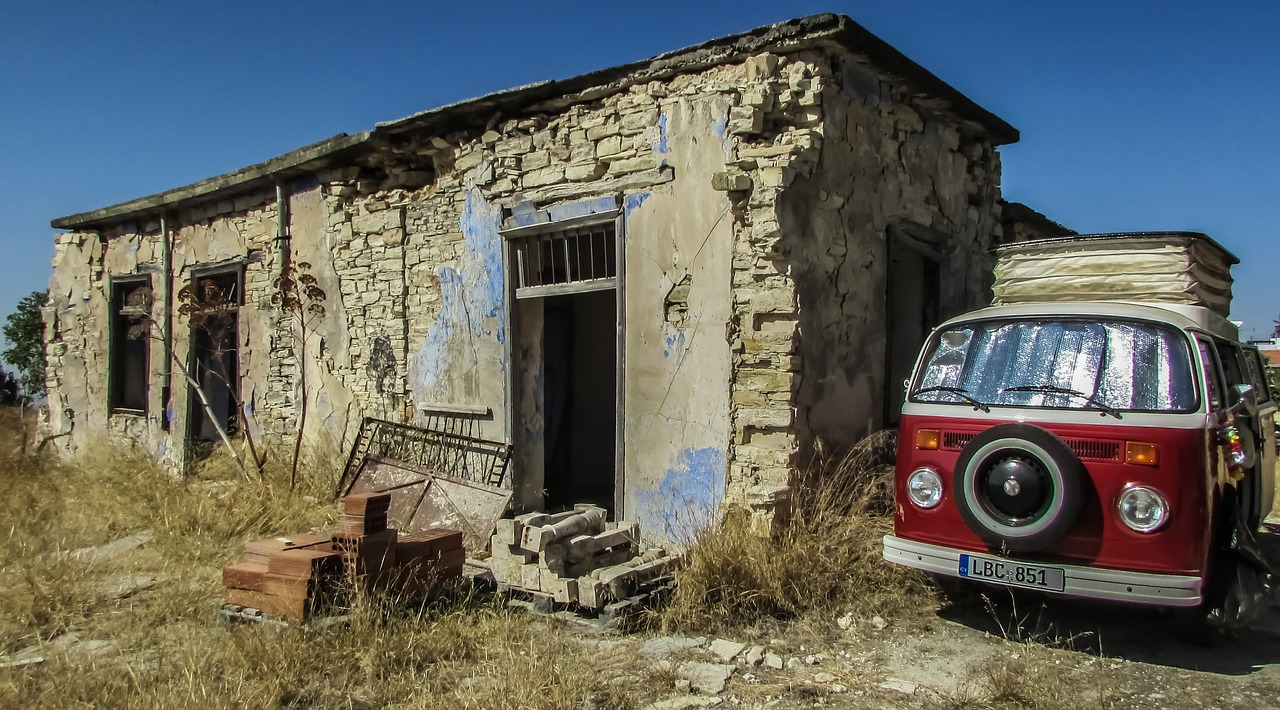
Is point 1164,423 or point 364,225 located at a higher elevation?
point 364,225

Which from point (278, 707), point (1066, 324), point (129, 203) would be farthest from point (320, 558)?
point (129, 203)

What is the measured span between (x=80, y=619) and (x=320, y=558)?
1.70 metres

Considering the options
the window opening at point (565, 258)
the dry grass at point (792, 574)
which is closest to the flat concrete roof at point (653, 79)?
the window opening at point (565, 258)

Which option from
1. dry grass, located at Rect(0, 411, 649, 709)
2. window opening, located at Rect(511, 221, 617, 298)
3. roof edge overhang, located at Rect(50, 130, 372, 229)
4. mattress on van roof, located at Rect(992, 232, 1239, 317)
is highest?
roof edge overhang, located at Rect(50, 130, 372, 229)

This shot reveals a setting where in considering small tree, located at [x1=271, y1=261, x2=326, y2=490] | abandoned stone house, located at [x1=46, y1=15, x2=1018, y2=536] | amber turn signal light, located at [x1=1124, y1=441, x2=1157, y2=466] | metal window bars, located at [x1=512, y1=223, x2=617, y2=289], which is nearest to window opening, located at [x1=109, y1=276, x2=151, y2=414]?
abandoned stone house, located at [x1=46, y1=15, x2=1018, y2=536]

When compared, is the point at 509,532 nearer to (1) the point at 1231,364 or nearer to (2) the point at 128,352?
(1) the point at 1231,364

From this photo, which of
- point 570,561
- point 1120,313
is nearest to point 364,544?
point 570,561

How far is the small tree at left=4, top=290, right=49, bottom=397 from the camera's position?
18594 mm

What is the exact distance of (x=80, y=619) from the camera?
5047 millimetres

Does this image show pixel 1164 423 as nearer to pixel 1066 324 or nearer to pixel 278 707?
pixel 1066 324

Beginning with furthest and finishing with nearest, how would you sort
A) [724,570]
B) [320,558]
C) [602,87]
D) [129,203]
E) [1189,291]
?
1. [129,203]
2. [602,87]
3. [1189,291]
4. [724,570]
5. [320,558]

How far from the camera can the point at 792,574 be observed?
5.03 metres

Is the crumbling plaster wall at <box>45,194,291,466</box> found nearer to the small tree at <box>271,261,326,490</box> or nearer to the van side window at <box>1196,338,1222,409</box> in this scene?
the small tree at <box>271,261,326,490</box>

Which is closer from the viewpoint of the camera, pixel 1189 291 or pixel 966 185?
pixel 1189 291
